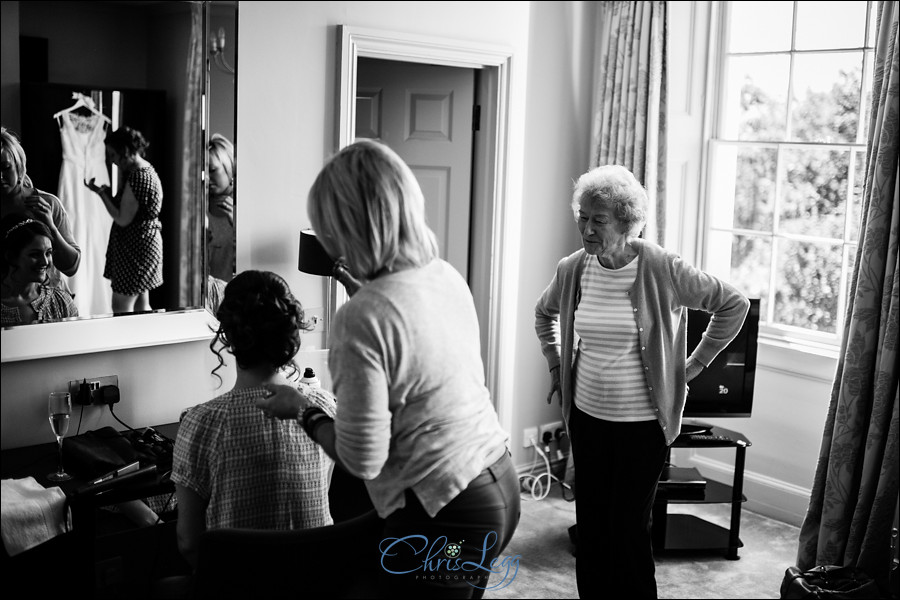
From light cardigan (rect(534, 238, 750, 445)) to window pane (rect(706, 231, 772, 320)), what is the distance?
154cm

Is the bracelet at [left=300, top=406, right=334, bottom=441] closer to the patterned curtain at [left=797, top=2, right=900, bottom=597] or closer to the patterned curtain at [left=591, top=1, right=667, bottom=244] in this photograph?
the patterned curtain at [left=797, top=2, right=900, bottom=597]

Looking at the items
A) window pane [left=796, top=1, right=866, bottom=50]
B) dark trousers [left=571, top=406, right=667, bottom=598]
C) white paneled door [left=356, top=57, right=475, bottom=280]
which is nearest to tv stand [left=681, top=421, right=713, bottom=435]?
dark trousers [left=571, top=406, right=667, bottom=598]

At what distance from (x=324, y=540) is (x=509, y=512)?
1.14ft

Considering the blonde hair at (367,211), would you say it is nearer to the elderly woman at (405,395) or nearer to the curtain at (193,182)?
the elderly woman at (405,395)

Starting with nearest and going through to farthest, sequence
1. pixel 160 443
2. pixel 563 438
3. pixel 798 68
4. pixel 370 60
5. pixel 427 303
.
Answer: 1. pixel 427 303
2. pixel 160 443
3. pixel 370 60
4. pixel 798 68
5. pixel 563 438

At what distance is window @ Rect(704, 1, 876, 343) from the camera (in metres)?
3.96

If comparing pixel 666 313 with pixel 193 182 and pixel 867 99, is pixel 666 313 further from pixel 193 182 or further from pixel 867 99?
pixel 867 99

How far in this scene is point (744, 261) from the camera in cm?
438

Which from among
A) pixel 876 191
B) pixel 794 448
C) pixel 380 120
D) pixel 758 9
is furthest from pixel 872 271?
pixel 380 120

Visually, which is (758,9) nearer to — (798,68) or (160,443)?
(798,68)

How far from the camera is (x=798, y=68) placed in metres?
4.12

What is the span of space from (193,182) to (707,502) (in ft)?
7.60

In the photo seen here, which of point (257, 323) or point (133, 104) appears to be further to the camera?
point (133, 104)

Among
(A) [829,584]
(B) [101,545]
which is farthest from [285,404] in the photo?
(A) [829,584]
